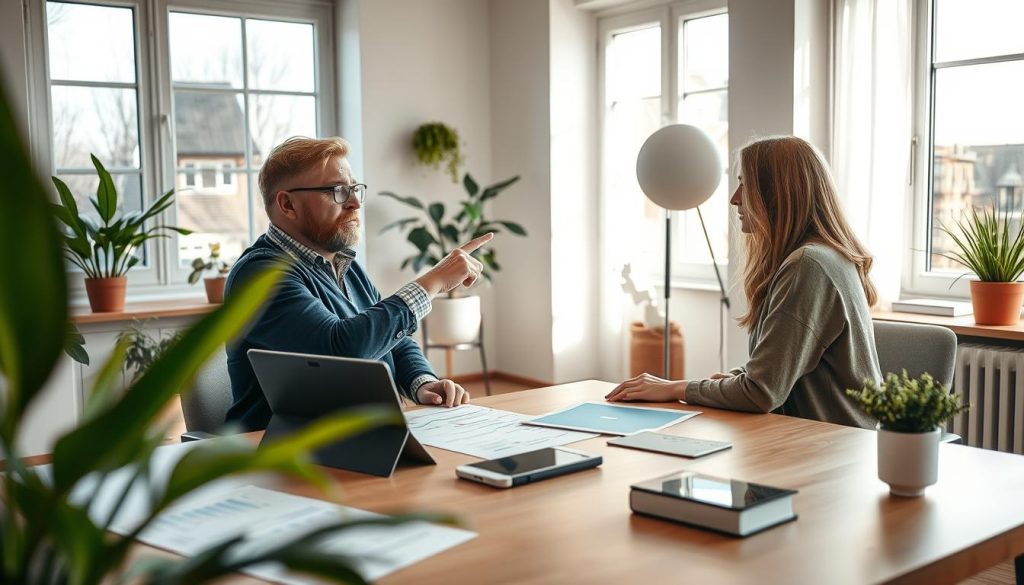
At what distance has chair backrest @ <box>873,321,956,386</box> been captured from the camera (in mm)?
2420

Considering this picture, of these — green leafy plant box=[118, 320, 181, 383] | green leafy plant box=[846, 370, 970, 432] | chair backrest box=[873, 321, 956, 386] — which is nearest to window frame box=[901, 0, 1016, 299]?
chair backrest box=[873, 321, 956, 386]

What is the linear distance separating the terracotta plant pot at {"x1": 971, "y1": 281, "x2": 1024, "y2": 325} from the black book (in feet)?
8.32

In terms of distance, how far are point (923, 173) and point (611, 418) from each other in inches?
109

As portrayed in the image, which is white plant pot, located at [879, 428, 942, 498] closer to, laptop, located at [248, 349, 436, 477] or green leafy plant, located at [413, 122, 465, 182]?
laptop, located at [248, 349, 436, 477]

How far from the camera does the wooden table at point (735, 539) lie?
3.80 ft

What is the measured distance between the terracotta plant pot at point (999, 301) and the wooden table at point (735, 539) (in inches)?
79.5

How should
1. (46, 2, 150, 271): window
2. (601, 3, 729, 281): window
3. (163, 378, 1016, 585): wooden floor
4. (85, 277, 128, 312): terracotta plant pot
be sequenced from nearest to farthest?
1. (163, 378, 1016, 585): wooden floor
2. (85, 277, 128, 312): terracotta plant pot
3. (46, 2, 150, 271): window
4. (601, 3, 729, 281): window

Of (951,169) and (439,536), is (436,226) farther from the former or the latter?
(439,536)

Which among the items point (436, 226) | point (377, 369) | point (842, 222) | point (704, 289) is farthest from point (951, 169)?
point (377, 369)

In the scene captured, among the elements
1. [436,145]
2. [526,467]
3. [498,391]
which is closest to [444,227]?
[436,145]

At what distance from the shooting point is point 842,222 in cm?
239

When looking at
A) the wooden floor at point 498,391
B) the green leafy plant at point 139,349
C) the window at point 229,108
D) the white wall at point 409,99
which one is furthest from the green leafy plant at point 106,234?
the white wall at point 409,99

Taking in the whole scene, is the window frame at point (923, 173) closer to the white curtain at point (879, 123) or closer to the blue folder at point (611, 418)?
the white curtain at point (879, 123)

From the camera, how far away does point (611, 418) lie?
6.76ft
